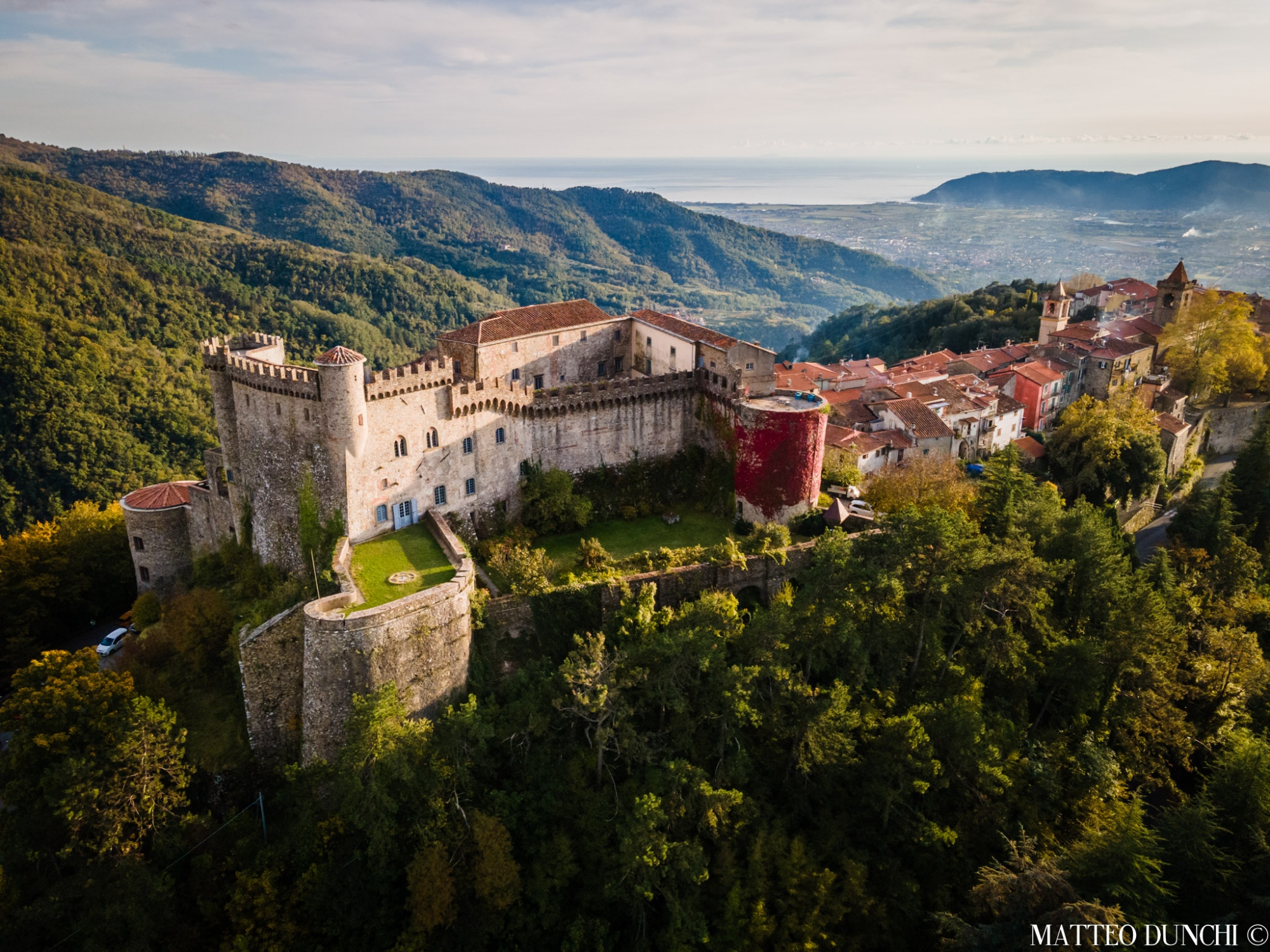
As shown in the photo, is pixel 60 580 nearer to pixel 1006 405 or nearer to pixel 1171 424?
pixel 1006 405

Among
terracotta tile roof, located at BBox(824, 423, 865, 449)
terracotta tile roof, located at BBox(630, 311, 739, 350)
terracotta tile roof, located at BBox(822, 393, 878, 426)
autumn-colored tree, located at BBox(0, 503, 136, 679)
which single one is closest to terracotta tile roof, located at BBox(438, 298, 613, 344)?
terracotta tile roof, located at BBox(630, 311, 739, 350)

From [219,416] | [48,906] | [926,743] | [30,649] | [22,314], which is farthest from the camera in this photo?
[22,314]

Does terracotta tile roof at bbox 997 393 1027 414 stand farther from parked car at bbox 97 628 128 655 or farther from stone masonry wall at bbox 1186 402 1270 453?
parked car at bbox 97 628 128 655

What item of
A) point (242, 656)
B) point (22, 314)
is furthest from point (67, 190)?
point (242, 656)

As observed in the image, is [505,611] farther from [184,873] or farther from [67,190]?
[67,190]

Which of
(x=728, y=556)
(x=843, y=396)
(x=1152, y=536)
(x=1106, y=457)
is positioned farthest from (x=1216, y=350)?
(x=728, y=556)
